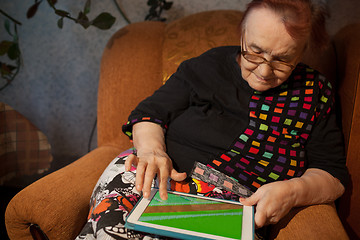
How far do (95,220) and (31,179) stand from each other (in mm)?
1392

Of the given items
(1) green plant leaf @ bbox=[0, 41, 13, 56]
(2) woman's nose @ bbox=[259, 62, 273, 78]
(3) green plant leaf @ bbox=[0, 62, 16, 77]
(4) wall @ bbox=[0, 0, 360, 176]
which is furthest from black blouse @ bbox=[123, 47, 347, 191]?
(3) green plant leaf @ bbox=[0, 62, 16, 77]

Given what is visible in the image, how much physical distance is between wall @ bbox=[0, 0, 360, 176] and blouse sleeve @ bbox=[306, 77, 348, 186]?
79 centimetres

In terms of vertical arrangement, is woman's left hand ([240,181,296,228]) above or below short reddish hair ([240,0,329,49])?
below

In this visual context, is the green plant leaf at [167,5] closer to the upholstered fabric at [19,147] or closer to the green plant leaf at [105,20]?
the green plant leaf at [105,20]

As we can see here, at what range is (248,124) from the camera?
→ 2.77 ft

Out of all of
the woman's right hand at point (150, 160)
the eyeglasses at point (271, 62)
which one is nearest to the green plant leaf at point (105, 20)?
the woman's right hand at point (150, 160)

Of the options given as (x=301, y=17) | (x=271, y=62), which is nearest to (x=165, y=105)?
(x=271, y=62)

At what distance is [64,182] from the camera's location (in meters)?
0.86

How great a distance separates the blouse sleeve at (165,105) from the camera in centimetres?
88

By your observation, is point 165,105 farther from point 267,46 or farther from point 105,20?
point 105,20

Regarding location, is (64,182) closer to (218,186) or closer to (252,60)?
(218,186)

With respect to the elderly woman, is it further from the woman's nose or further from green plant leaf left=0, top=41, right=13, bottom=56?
green plant leaf left=0, top=41, right=13, bottom=56

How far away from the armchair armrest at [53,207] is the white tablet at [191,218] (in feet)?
0.90

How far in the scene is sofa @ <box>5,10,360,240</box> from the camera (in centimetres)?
75
